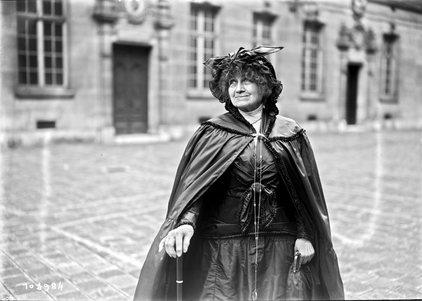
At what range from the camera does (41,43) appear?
1385cm

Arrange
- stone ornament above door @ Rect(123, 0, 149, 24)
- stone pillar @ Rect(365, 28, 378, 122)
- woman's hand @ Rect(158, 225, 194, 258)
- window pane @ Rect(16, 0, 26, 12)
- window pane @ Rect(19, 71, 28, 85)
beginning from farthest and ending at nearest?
1. stone pillar @ Rect(365, 28, 378, 122)
2. stone ornament above door @ Rect(123, 0, 149, 24)
3. window pane @ Rect(19, 71, 28, 85)
4. window pane @ Rect(16, 0, 26, 12)
5. woman's hand @ Rect(158, 225, 194, 258)

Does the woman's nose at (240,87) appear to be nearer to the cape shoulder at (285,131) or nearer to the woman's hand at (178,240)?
the cape shoulder at (285,131)

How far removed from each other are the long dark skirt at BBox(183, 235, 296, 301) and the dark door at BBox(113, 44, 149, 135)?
13.1 m

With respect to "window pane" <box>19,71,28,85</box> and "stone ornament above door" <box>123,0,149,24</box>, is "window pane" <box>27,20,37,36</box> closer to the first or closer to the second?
"window pane" <box>19,71,28,85</box>

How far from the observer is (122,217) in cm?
639

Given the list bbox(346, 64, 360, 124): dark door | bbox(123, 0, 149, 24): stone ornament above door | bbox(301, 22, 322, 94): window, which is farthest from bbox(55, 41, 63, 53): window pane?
bbox(346, 64, 360, 124): dark door

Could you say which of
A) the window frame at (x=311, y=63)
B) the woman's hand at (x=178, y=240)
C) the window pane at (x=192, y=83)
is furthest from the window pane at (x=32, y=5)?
the woman's hand at (x=178, y=240)

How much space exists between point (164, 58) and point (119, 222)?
414 inches

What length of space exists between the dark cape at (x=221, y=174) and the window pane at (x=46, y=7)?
41.4 feet

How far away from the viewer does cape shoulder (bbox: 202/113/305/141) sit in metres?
2.62

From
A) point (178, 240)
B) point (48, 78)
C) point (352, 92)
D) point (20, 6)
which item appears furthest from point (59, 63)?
point (352, 92)

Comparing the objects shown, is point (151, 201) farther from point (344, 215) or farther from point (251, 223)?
point (251, 223)

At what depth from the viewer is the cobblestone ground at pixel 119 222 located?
4.24 m

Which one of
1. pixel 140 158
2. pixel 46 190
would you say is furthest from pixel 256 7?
pixel 46 190
